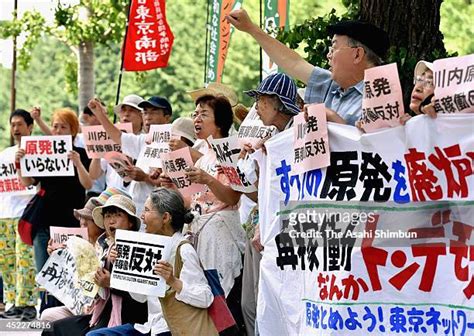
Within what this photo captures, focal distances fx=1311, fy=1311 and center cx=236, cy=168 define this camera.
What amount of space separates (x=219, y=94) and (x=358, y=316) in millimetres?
3404

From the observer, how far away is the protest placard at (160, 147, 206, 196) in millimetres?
9711

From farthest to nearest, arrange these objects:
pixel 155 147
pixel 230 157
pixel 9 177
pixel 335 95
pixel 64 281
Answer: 1. pixel 9 177
2. pixel 155 147
3. pixel 64 281
4. pixel 230 157
5. pixel 335 95

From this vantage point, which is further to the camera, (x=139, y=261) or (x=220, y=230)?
(x=220, y=230)

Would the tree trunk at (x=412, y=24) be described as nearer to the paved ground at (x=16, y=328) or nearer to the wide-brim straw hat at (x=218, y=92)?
the wide-brim straw hat at (x=218, y=92)

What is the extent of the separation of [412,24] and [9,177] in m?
5.64

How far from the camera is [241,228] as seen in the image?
9602mm

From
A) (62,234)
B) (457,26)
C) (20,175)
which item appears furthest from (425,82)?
(457,26)

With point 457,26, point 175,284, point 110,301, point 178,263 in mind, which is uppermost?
point 457,26

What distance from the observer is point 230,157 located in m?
9.18

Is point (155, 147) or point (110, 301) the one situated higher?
point (155, 147)

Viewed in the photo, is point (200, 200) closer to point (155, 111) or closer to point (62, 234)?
point (62, 234)

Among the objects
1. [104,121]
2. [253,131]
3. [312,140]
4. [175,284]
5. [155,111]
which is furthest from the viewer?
[155,111]

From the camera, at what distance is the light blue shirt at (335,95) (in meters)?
7.68

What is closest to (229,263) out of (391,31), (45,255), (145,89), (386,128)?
(391,31)
